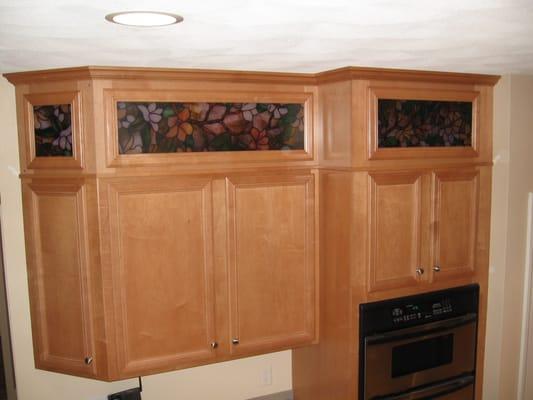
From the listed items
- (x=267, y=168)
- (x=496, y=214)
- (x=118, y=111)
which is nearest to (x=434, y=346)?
(x=496, y=214)

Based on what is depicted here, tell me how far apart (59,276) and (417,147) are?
1.66 meters

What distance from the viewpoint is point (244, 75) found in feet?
6.79

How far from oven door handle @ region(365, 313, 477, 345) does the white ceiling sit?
3.85 feet

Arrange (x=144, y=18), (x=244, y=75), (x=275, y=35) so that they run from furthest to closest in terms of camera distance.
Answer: (x=244, y=75)
(x=275, y=35)
(x=144, y=18)

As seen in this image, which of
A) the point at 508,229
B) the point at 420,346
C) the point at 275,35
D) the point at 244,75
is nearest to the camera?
the point at 275,35

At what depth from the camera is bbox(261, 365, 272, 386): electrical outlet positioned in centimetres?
264

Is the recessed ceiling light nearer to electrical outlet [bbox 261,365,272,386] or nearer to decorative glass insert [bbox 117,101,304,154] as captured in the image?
decorative glass insert [bbox 117,101,304,154]

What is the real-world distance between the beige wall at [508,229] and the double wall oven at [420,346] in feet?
1.24

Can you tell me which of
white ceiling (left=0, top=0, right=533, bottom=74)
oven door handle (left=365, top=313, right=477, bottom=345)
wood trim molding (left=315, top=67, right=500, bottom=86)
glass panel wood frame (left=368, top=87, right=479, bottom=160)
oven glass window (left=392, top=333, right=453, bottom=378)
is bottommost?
oven glass window (left=392, top=333, right=453, bottom=378)

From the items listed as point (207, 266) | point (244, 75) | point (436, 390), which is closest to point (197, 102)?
point (244, 75)

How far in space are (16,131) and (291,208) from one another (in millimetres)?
1251

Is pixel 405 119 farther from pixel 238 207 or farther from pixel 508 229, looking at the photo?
pixel 508 229

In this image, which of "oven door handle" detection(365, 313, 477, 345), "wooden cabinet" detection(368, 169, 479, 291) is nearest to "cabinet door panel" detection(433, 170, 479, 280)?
"wooden cabinet" detection(368, 169, 479, 291)

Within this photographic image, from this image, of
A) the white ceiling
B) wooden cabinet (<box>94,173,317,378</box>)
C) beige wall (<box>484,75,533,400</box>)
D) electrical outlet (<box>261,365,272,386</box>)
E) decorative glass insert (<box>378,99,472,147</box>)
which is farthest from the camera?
electrical outlet (<box>261,365,272,386</box>)
